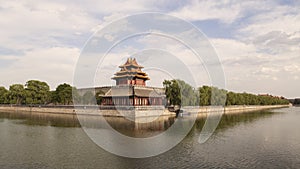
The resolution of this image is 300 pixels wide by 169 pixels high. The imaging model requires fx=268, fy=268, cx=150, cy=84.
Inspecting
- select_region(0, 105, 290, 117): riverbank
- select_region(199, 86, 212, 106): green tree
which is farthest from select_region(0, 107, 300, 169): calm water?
select_region(199, 86, 212, 106): green tree

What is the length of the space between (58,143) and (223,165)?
13.5 meters

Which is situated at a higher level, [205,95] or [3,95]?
[3,95]

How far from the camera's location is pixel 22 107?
65.8 metres

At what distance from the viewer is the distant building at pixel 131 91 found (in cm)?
4981

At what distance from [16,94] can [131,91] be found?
118 feet

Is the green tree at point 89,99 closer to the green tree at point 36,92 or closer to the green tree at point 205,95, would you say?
the green tree at point 36,92

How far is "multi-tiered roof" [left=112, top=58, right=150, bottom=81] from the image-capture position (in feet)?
187

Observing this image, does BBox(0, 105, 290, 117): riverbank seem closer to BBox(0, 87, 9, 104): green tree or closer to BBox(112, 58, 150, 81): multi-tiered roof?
BBox(0, 87, 9, 104): green tree

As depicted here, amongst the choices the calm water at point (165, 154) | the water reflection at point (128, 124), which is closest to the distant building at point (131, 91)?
the water reflection at point (128, 124)

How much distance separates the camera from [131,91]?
50.2 m

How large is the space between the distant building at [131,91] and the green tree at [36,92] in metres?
19.2

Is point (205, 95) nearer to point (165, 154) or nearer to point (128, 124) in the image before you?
point (128, 124)

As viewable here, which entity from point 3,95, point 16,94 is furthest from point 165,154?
point 3,95

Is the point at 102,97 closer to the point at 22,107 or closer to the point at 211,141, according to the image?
the point at 22,107
